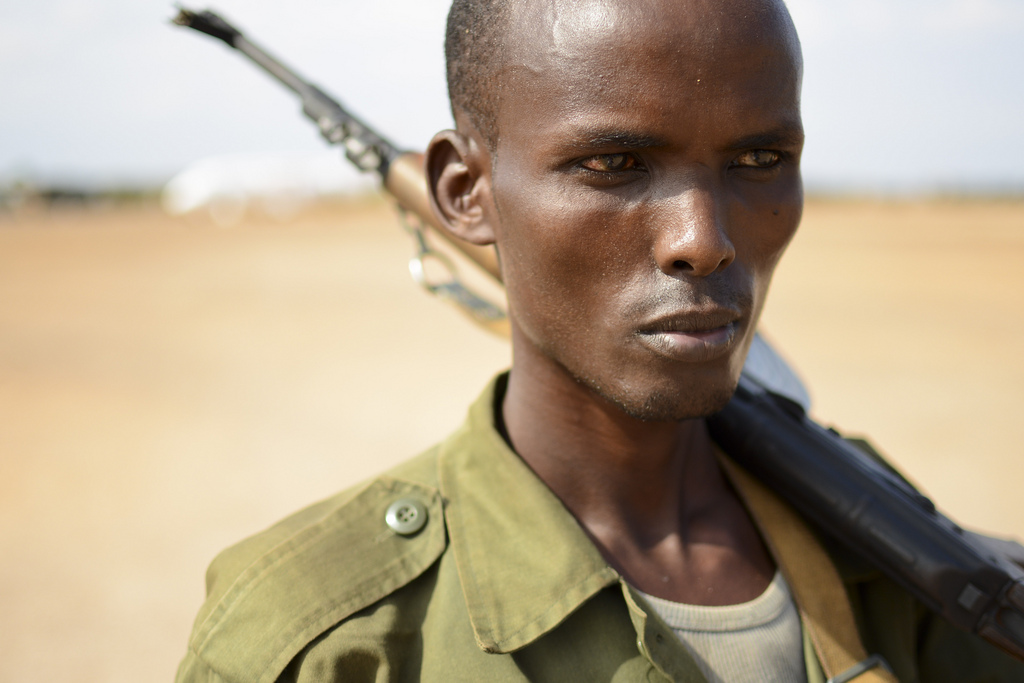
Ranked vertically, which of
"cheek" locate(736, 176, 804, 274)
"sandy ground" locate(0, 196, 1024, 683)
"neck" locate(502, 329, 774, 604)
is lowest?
"sandy ground" locate(0, 196, 1024, 683)

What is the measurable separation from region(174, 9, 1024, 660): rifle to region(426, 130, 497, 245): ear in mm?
869

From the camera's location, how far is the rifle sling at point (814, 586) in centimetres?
→ 195

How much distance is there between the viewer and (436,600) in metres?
1.83

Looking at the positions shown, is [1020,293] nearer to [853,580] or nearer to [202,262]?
[853,580]

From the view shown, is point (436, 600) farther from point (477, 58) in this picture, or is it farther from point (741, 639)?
point (477, 58)

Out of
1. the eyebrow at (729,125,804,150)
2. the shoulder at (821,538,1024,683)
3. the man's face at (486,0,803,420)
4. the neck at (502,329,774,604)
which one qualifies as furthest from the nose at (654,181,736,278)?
the shoulder at (821,538,1024,683)

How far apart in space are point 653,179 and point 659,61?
0.75 feet

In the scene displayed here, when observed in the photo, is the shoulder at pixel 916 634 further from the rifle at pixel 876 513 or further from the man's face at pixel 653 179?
the man's face at pixel 653 179

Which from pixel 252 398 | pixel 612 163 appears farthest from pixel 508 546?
pixel 252 398

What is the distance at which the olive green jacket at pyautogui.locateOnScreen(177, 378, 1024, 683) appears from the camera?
1.71 m

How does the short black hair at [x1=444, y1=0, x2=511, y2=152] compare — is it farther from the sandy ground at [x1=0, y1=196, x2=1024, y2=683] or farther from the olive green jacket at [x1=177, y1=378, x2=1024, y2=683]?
the sandy ground at [x1=0, y1=196, x2=1024, y2=683]

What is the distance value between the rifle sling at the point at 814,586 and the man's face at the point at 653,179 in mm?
545

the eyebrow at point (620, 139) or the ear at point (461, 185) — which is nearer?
the eyebrow at point (620, 139)

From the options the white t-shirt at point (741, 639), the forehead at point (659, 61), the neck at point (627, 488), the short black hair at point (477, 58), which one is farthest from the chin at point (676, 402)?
the short black hair at point (477, 58)
